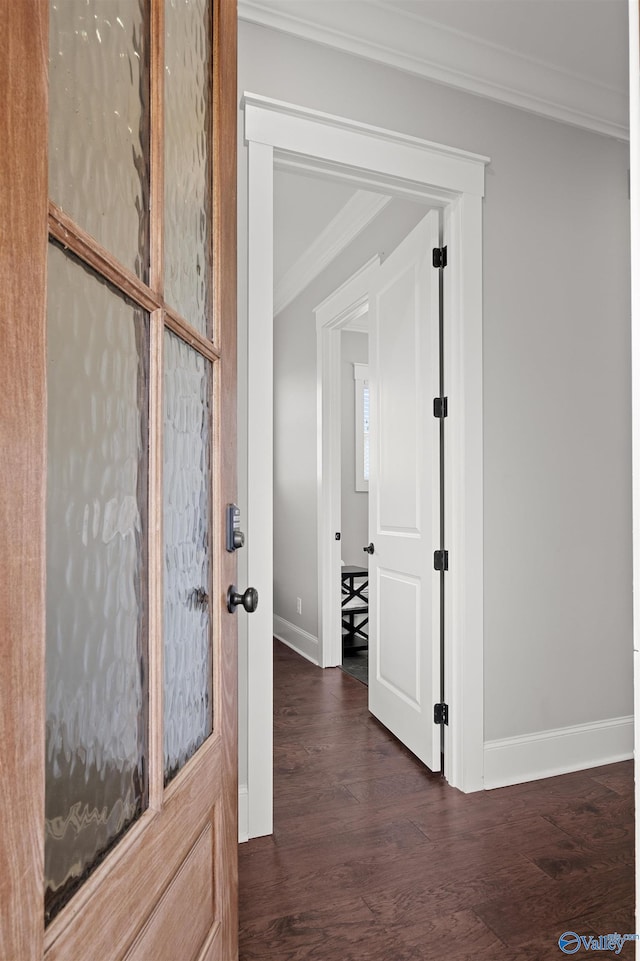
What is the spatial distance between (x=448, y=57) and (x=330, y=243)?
1.58 m

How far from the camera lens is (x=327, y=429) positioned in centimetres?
402

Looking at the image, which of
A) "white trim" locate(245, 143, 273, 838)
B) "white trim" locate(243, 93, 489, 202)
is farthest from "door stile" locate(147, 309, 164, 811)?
"white trim" locate(243, 93, 489, 202)

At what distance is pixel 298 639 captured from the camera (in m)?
4.41

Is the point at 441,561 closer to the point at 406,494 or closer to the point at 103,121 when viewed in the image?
the point at 406,494

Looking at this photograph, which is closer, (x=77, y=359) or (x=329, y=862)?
(x=77, y=359)

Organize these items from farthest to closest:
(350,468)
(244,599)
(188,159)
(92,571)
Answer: (350,468)
(244,599)
(188,159)
(92,571)

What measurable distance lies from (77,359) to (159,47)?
1.67ft

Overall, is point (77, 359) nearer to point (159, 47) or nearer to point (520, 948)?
point (159, 47)

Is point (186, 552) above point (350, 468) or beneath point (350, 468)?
beneath

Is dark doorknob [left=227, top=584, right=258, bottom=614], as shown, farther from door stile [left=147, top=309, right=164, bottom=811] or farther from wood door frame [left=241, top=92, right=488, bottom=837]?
wood door frame [left=241, top=92, right=488, bottom=837]

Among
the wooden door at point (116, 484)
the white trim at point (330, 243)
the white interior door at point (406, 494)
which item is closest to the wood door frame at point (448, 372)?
the white interior door at point (406, 494)

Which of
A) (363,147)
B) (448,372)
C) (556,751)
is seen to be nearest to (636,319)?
(448,372)

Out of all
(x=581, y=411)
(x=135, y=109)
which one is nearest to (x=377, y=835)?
(x=581, y=411)

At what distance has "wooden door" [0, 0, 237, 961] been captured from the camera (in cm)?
50
